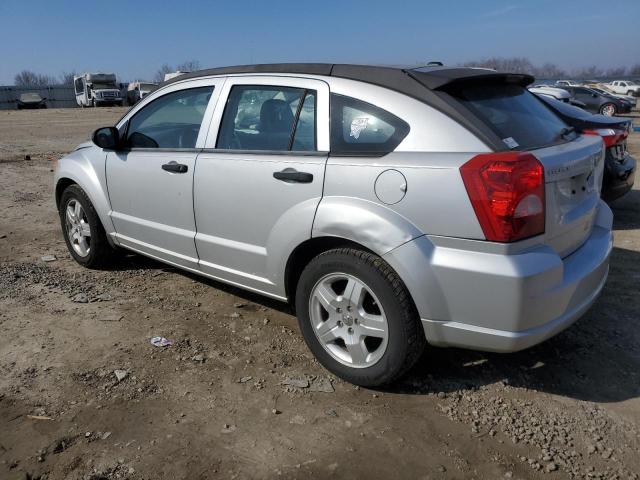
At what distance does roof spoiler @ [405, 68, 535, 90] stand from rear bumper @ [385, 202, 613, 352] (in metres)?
0.85

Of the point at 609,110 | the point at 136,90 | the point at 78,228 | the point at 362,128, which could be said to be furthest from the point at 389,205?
the point at 136,90

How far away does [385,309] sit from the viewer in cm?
284

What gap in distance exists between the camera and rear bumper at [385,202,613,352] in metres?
2.52

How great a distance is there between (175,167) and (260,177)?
861 millimetres

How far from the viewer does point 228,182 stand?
352 centimetres

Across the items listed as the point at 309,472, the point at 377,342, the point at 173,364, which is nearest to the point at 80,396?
the point at 173,364

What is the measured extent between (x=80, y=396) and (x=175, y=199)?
1.50m

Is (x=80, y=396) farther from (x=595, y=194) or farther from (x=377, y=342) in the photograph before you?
(x=595, y=194)

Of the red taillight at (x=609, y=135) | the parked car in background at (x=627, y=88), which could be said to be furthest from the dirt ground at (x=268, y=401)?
the parked car in background at (x=627, y=88)

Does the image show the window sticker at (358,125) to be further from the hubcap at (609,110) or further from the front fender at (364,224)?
the hubcap at (609,110)

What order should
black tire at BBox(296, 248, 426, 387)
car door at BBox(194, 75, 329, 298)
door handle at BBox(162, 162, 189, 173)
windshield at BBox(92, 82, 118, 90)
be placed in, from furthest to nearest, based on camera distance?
windshield at BBox(92, 82, 118, 90), door handle at BBox(162, 162, 189, 173), car door at BBox(194, 75, 329, 298), black tire at BBox(296, 248, 426, 387)

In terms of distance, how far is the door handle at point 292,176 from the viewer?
308cm

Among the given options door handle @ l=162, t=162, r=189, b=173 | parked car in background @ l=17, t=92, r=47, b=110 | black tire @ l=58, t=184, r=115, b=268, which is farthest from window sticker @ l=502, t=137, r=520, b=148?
parked car in background @ l=17, t=92, r=47, b=110

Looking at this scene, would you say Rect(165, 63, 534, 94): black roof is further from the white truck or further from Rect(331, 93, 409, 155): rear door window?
the white truck
